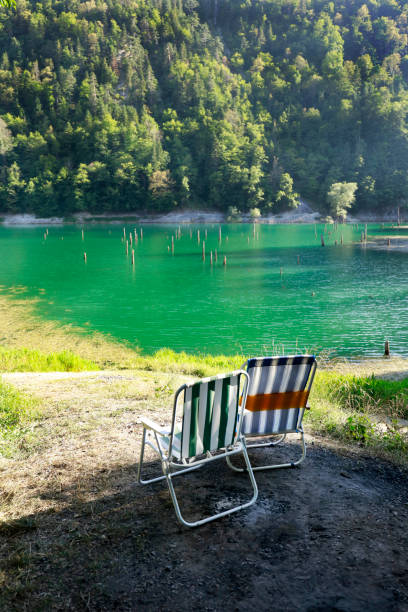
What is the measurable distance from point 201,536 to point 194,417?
867 millimetres

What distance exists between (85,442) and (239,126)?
139284 millimetres

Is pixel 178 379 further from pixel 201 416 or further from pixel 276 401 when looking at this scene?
pixel 201 416

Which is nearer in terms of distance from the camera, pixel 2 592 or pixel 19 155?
pixel 2 592

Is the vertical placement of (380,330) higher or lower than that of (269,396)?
lower

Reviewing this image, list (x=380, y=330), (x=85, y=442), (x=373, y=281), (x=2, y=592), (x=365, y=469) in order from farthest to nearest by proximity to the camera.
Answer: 1. (x=373, y=281)
2. (x=380, y=330)
3. (x=85, y=442)
4. (x=365, y=469)
5. (x=2, y=592)

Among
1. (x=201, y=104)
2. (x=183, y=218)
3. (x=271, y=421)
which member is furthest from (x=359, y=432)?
(x=201, y=104)

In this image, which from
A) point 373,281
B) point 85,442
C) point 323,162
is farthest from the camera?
point 323,162

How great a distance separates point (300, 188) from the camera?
11500 cm

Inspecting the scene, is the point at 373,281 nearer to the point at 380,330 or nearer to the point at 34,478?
the point at 380,330

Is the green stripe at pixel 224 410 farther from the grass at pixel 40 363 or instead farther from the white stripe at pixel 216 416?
the grass at pixel 40 363

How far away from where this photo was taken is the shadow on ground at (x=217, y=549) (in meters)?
2.91

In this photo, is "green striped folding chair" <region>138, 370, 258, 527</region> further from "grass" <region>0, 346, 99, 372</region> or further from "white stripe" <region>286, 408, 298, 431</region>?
"grass" <region>0, 346, 99, 372</region>

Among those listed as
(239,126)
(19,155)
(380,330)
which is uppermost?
(239,126)

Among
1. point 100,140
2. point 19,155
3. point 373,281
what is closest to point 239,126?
point 100,140
